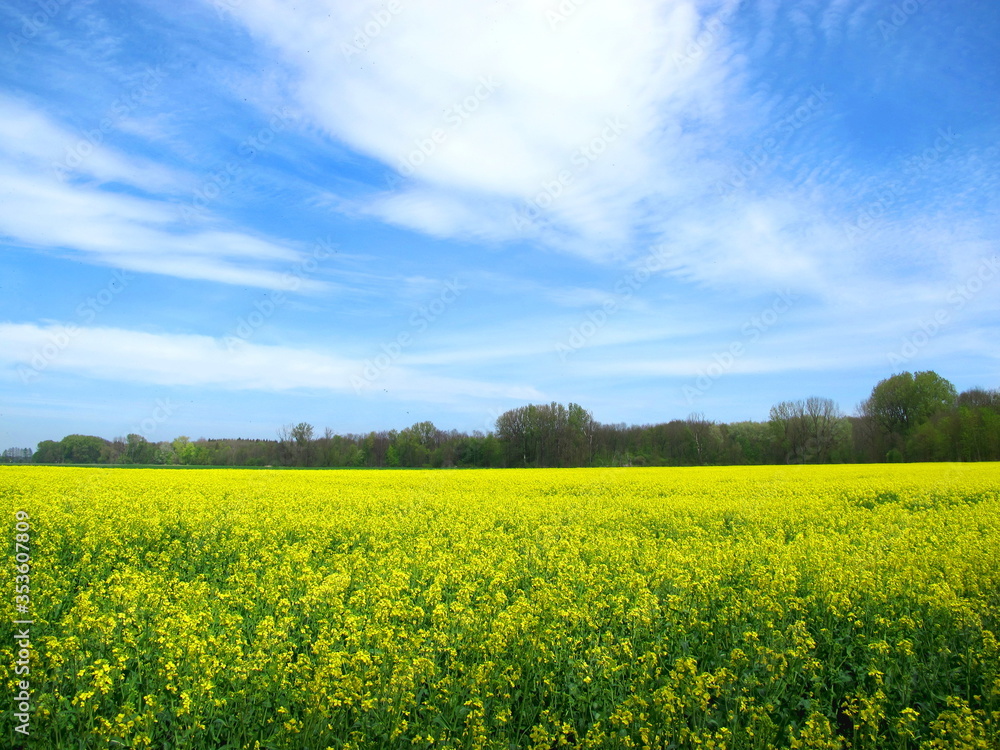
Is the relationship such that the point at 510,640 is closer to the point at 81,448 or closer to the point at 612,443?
the point at 612,443

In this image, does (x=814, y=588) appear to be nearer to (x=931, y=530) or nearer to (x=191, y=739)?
(x=931, y=530)

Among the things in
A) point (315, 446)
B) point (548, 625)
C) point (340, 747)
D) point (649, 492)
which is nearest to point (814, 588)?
point (548, 625)

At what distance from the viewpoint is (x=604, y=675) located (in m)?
5.15

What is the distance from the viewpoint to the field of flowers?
15.1ft

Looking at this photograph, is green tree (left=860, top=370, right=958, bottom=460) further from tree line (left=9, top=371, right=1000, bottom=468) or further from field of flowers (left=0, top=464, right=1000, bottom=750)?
field of flowers (left=0, top=464, right=1000, bottom=750)

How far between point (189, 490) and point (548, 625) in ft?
59.0

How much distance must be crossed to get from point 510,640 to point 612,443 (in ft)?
245

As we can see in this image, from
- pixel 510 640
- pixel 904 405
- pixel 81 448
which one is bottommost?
pixel 510 640

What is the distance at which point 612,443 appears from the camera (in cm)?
7838

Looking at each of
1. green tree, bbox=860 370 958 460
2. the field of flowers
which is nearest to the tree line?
green tree, bbox=860 370 958 460

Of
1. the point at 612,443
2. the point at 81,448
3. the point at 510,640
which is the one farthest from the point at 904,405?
the point at 81,448

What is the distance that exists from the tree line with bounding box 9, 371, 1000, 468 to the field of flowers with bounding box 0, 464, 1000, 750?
64122 millimetres

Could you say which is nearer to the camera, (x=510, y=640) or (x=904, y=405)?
(x=510, y=640)

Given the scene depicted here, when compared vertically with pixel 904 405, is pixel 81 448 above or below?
below
